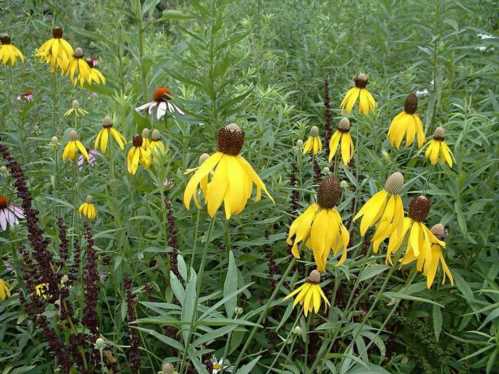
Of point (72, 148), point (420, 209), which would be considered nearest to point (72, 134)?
point (72, 148)

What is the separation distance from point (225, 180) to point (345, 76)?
8.47 feet

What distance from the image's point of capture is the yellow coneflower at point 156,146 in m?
2.15

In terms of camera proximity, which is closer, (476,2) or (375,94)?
(375,94)

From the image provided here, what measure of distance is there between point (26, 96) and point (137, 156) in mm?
1702

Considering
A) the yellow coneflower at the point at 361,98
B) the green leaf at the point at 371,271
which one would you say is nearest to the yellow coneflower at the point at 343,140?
the yellow coneflower at the point at 361,98

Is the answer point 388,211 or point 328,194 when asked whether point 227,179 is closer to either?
point 328,194

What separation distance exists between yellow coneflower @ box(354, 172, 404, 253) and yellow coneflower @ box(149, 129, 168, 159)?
33.3 inches

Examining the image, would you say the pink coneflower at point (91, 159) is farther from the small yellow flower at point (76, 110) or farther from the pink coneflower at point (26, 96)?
the pink coneflower at point (26, 96)

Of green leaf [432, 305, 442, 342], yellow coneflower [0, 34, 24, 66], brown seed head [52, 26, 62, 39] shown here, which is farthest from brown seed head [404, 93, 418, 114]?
yellow coneflower [0, 34, 24, 66]

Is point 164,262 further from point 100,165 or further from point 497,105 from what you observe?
point 497,105

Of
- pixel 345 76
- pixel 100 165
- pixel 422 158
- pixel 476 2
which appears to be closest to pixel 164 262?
pixel 100 165

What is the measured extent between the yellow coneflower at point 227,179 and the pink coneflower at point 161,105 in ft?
3.89

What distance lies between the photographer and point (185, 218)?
2510 millimetres

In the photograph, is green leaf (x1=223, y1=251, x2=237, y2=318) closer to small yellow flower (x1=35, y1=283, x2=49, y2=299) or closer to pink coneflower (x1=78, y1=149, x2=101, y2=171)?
small yellow flower (x1=35, y1=283, x2=49, y2=299)
